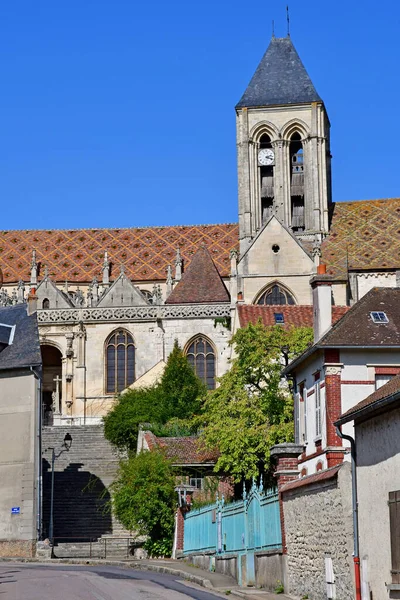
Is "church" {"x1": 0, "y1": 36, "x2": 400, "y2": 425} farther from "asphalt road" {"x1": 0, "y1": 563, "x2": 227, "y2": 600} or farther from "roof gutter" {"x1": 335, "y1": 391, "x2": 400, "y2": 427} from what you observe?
"roof gutter" {"x1": 335, "y1": 391, "x2": 400, "y2": 427}

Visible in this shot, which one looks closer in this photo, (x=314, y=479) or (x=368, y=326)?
(x=314, y=479)

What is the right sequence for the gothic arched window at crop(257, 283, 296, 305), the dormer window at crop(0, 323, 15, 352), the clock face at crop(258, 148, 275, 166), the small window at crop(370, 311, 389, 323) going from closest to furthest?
the small window at crop(370, 311, 389, 323) < the dormer window at crop(0, 323, 15, 352) < the gothic arched window at crop(257, 283, 296, 305) < the clock face at crop(258, 148, 275, 166)

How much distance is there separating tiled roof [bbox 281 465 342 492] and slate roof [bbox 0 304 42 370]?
789 inches

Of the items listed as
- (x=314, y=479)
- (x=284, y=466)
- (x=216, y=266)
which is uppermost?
(x=216, y=266)

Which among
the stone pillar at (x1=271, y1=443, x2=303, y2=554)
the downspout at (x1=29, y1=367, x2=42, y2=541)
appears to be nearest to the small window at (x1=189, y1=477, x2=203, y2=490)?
the downspout at (x1=29, y1=367, x2=42, y2=541)

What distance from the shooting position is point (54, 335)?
5691 centimetres

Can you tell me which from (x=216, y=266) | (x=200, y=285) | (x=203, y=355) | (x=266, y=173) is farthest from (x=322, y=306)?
(x=266, y=173)

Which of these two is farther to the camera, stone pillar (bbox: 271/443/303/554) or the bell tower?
the bell tower

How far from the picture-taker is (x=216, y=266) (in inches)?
2375

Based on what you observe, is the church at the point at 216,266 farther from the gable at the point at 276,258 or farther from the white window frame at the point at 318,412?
the white window frame at the point at 318,412

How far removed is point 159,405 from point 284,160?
17.8 m

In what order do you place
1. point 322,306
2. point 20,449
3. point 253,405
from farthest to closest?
point 20,449
point 253,405
point 322,306

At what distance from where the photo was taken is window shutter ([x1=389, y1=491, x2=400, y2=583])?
48.3ft

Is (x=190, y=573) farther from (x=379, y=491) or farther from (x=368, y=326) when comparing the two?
(x=379, y=491)
